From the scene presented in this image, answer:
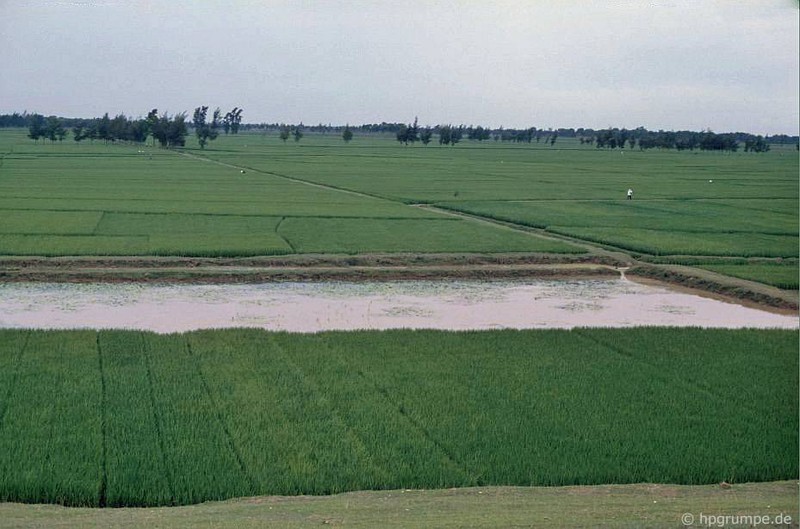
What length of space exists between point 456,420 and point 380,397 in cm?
113

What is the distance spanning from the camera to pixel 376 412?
987 centimetres

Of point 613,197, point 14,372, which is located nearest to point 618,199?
point 613,197

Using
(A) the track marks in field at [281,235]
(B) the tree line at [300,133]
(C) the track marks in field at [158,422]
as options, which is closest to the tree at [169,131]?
(B) the tree line at [300,133]

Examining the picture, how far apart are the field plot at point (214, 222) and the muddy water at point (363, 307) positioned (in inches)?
108

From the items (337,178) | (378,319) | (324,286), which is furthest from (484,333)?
(337,178)

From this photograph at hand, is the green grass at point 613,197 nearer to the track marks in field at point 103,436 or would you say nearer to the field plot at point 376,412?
the field plot at point 376,412

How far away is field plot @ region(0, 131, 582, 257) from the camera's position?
2133 cm

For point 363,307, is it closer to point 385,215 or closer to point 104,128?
point 385,215

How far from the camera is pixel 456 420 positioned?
9.65 meters

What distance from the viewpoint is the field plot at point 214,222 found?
21328 mm

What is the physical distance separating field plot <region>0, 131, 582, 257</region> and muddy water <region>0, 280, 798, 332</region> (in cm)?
273

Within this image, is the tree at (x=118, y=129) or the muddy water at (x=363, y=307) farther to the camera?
the tree at (x=118, y=129)

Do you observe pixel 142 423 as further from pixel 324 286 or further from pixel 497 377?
pixel 324 286

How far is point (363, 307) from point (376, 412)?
6702mm
